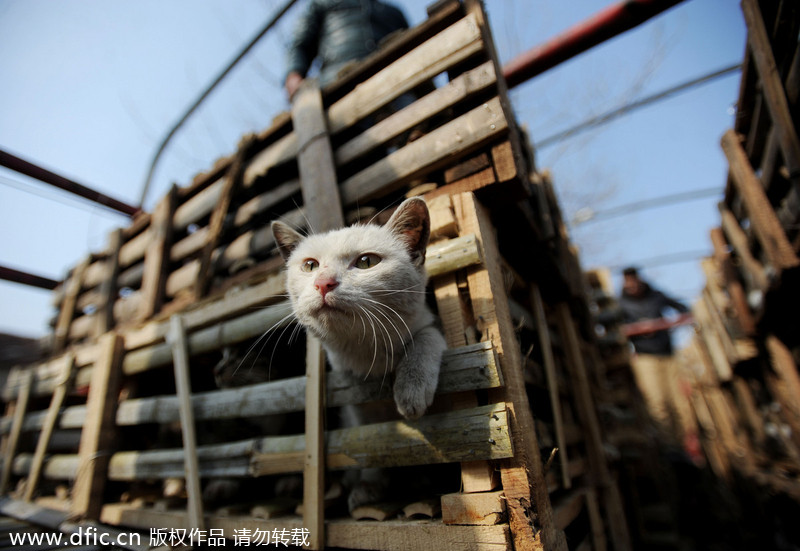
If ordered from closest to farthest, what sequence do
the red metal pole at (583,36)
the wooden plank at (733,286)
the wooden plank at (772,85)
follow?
the wooden plank at (772,85), the red metal pole at (583,36), the wooden plank at (733,286)

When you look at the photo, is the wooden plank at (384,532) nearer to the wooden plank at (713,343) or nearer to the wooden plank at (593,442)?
the wooden plank at (593,442)

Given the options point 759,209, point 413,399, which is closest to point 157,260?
point 413,399

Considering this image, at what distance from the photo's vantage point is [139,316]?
413cm

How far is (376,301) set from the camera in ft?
6.64

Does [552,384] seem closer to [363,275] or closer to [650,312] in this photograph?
[363,275]

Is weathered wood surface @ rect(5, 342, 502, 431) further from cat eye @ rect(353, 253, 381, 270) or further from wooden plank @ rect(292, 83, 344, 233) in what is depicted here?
wooden plank @ rect(292, 83, 344, 233)

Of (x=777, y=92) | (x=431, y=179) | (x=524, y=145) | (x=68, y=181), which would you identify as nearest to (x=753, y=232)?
(x=777, y=92)

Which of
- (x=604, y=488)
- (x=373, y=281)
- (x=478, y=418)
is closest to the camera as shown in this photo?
(x=478, y=418)

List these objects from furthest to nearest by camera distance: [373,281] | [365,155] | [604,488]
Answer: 1. [604,488]
2. [365,155]
3. [373,281]

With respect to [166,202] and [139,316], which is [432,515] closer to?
[139,316]

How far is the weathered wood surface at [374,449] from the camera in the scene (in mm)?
1879

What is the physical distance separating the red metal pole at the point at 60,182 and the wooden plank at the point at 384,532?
332 cm

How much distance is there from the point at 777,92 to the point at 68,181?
249 inches

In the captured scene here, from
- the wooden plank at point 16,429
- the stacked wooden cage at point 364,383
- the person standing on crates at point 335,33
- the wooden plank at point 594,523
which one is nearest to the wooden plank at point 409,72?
the stacked wooden cage at point 364,383
